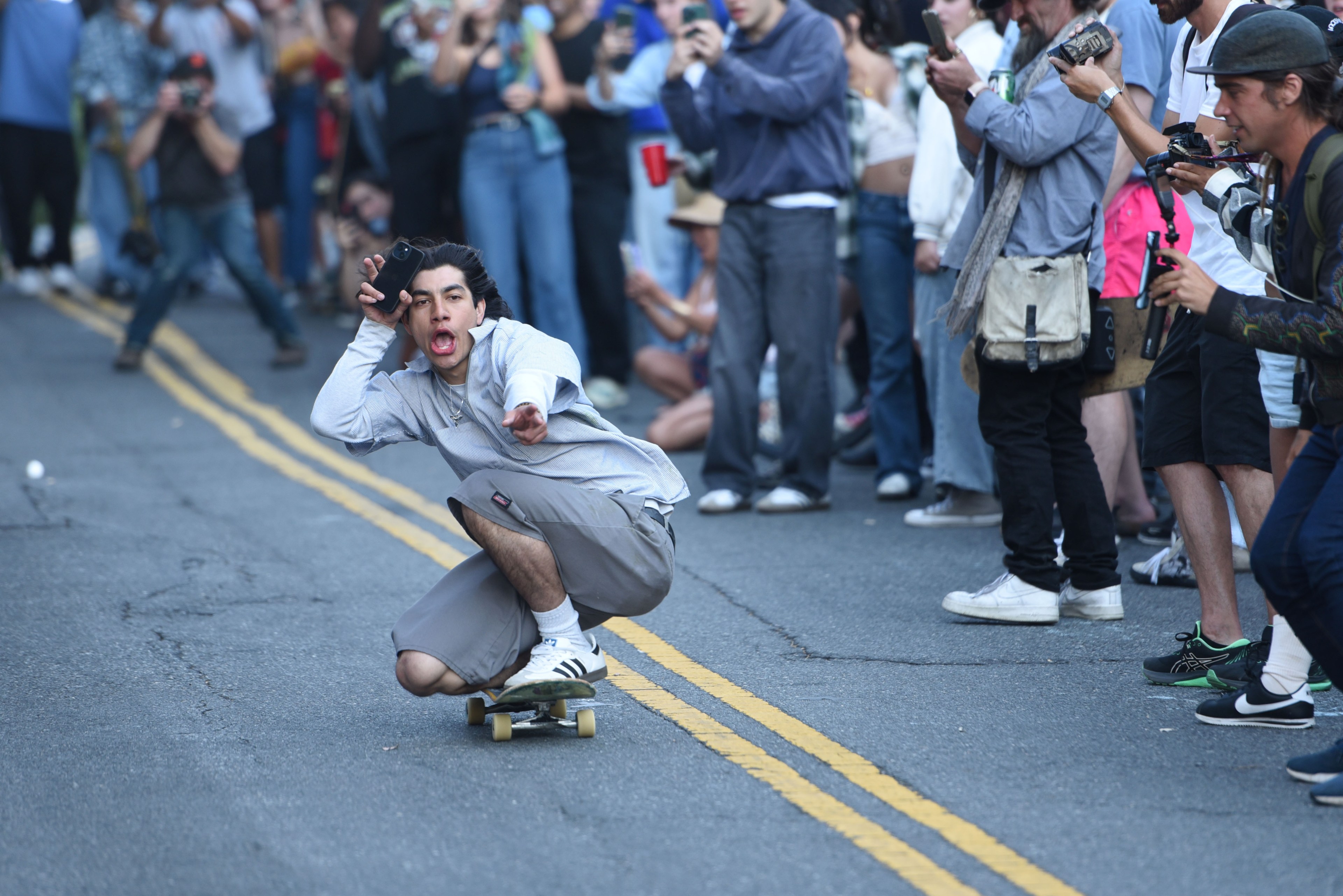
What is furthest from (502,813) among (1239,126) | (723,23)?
(723,23)

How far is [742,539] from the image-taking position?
25.8 ft

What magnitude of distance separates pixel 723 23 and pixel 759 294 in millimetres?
4542

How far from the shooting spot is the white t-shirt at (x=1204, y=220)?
5293 mm

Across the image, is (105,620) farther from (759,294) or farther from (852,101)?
(852,101)

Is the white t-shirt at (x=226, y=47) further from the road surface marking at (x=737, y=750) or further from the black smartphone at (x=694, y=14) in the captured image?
the black smartphone at (x=694, y=14)

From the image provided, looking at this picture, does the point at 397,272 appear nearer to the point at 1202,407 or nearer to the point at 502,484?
the point at 502,484

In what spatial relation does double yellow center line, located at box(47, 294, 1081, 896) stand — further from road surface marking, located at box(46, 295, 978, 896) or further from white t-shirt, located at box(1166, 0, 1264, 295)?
white t-shirt, located at box(1166, 0, 1264, 295)

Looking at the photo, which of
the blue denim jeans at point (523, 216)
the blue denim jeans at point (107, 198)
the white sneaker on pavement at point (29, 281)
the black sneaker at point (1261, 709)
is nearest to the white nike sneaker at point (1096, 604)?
the black sneaker at point (1261, 709)

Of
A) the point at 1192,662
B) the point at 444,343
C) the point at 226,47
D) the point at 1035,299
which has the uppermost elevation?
the point at 226,47

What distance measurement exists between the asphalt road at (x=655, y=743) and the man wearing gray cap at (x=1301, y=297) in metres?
0.51

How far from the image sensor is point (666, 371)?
10.2 meters

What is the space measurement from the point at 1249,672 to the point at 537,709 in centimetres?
215

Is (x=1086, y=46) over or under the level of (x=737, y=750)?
over

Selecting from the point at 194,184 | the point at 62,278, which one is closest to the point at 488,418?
the point at 194,184
